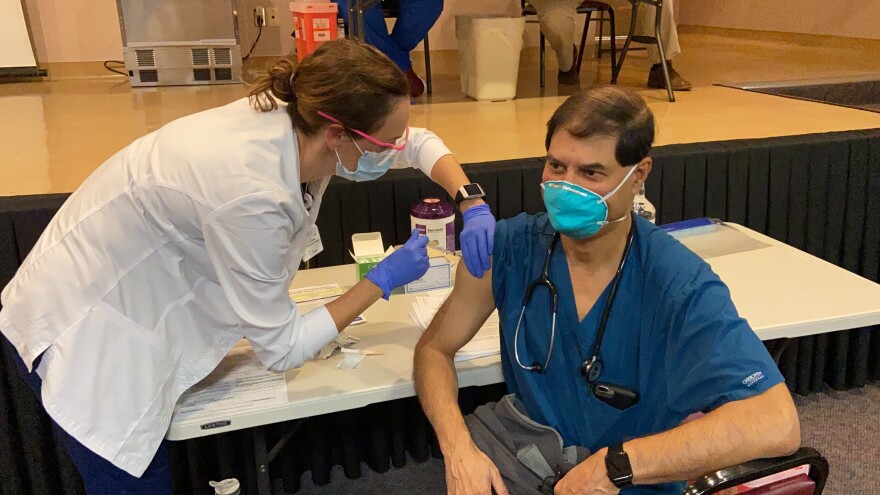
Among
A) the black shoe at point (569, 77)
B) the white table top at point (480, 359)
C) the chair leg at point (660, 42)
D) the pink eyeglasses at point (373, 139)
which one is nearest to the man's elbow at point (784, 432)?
the white table top at point (480, 359)

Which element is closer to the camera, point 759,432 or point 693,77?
point 759,432

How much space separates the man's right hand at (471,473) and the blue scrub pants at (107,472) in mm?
562

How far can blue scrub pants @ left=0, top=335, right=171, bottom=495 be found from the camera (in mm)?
1388

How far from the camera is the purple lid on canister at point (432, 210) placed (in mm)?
2033

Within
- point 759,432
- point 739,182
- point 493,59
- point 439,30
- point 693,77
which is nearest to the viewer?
point 759,432

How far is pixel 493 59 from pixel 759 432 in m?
3.47

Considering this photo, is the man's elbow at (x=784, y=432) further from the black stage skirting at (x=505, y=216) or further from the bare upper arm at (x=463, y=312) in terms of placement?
the black stage skirting at (x=505, y=216)

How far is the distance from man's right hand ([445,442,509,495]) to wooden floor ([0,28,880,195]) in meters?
1.63

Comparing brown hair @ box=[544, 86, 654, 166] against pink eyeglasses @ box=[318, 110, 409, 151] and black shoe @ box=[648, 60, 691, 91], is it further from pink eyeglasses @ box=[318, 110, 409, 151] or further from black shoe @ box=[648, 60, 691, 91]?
black shoe @ box=[648, 60, 691, 91]

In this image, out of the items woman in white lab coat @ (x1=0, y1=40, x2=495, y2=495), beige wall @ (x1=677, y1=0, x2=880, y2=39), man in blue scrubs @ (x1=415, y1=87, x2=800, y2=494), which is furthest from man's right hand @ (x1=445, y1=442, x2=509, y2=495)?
beige wall @ (x1=677, y1=0, x2=880, y2=39)

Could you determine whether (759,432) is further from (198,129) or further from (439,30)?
(439,30)

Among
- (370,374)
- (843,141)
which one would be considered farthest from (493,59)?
(370,374)

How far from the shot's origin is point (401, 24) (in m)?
4.30

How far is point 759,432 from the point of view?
3.85ft
